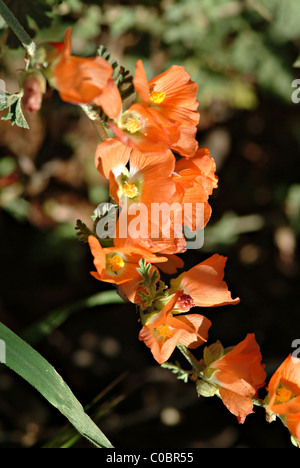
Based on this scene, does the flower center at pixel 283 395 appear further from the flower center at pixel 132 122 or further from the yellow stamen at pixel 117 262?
the flower center at pixel 132 122

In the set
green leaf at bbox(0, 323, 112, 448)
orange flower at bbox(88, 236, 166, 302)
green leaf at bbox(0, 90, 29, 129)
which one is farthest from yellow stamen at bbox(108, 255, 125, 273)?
green leaf at bbox(0, 90, 29, 129)

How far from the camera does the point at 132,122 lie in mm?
1506

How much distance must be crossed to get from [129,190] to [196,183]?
226 millimetres

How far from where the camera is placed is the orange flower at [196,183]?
155 centimetres

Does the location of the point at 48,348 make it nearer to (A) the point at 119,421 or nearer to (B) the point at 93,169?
(A) the point at 119,421

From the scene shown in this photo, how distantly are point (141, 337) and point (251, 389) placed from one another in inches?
15.4

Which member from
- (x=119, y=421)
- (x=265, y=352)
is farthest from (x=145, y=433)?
(x=265, y=352)

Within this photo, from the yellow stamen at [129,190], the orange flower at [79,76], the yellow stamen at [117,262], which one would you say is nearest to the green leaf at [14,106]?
the orange flower at [79,76]

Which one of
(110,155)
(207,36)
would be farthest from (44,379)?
(207,36)

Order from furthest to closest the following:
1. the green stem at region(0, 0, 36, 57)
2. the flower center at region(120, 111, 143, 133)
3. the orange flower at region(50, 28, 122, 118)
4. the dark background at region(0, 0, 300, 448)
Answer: the dark background at region(0, 0, 300, 448)
the flower center at region(120, 111, 143, 133)
the green stem at region(0, 0, 36, 57)
the orange flower at region(50, 28, 122, 118)

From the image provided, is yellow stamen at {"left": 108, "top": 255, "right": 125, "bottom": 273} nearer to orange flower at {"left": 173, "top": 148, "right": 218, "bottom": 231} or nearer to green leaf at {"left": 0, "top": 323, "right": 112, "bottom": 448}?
orange flower at {"left": 173, "top": 148, "right": 218, "bottom": 231}

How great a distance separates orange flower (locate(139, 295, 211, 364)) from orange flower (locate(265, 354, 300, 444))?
0.27 meters

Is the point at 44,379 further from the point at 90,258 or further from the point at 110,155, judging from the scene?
the point at 90,258

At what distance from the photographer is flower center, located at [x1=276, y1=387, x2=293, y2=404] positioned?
5.45 feet
